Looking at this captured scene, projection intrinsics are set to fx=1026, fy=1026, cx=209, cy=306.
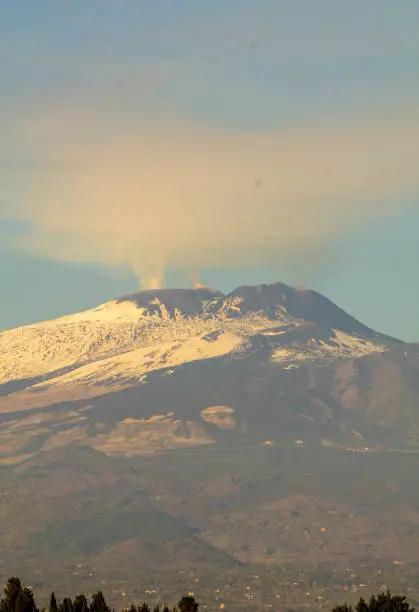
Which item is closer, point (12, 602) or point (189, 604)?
point (189, 604)

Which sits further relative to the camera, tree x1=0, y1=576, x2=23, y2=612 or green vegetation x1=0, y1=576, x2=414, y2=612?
tree x1=0, y1=576, x2=23, y2=612

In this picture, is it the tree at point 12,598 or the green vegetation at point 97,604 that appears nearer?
the green vegetation at point 97,604

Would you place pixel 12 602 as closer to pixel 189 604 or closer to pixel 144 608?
pixel 144 608

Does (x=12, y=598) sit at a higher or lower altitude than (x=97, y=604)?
higher

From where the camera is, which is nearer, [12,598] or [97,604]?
[97,604]

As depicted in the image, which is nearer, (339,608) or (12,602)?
(339,608)

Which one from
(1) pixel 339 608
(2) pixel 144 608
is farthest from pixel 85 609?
(1) pixel 339 608

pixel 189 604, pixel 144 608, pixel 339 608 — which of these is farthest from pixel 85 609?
pixel 339 608

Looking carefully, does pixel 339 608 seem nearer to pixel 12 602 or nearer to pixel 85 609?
pixel 85 609

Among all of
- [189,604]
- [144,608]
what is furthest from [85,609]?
[189,604]
